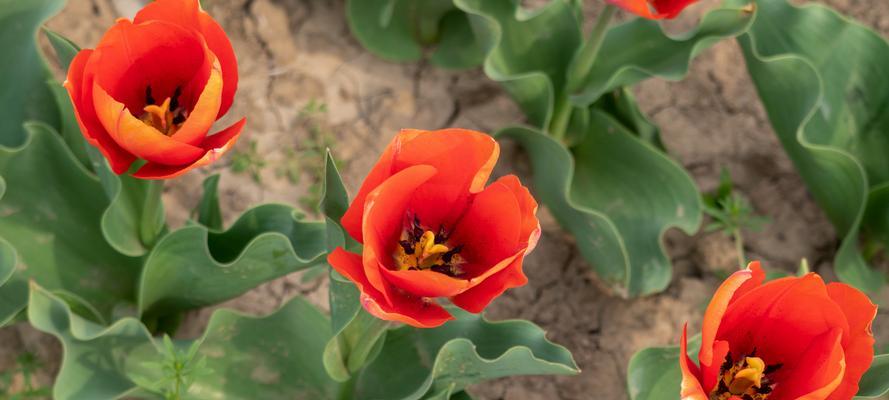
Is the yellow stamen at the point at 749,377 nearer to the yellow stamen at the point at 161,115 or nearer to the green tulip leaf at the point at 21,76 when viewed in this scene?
the yellow stamen at the point at 161,115

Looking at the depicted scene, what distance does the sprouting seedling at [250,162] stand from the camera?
9.27ft

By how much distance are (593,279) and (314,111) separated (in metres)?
0.91

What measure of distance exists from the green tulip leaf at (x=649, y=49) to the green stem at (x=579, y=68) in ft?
0.12

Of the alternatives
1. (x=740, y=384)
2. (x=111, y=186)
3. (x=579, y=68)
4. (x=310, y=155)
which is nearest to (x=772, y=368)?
(x=740, y=384)

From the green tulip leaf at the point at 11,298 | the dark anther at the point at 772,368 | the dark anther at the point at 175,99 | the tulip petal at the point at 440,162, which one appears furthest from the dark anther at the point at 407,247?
the green tulip leaf at the point at 11,298

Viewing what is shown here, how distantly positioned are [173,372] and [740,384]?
1.04 metres

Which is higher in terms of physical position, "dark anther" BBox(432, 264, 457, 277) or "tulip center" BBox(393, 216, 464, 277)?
"tulip center" BBox(393, 216, 464, 277)

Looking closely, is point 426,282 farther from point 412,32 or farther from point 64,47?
point 412,32

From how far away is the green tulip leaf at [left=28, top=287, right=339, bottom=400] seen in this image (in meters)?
2.00

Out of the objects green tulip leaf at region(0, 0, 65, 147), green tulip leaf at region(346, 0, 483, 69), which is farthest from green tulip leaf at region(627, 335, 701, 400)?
green tulip leaf at region(0, 0, 65, 147)

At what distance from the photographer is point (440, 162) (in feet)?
5.25

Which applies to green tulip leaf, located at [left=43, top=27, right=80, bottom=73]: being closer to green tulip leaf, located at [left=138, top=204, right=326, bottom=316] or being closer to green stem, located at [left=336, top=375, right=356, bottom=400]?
green tulip leaf, located at [left=138, top=204, right=326, bottom=316]

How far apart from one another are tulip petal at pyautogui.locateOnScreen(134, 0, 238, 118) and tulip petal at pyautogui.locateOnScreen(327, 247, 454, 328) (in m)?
0.38

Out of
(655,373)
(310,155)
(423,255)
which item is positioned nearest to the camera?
(423,255)
